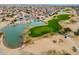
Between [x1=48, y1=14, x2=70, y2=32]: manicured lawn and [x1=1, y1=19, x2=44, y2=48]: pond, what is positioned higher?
[x1=48, y1=14, x2=70, y2=32]: manicured lawn

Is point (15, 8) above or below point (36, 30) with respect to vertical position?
above

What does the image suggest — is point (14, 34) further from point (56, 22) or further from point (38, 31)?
point (56, 22)

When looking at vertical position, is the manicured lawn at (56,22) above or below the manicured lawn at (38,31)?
above

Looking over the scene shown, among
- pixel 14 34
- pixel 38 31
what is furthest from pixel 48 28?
pixel 14 34

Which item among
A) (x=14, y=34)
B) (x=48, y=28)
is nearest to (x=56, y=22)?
(x=48, y=28)

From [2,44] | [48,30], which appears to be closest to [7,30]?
[2,44]

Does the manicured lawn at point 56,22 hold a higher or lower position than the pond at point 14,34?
higher

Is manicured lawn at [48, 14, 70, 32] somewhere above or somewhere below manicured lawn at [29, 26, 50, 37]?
above

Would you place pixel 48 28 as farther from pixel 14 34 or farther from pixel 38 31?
pixel 14 34

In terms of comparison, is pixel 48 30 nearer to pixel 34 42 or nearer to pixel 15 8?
pixel 34 42

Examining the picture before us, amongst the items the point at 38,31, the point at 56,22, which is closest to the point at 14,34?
the point at 38,31
